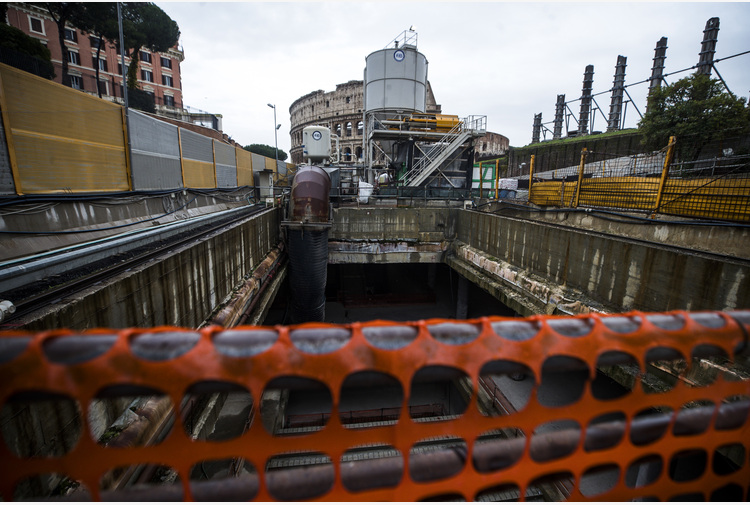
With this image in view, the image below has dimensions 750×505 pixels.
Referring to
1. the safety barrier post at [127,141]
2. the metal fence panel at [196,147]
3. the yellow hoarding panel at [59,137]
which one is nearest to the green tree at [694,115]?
the metal fence panel at [196,147]

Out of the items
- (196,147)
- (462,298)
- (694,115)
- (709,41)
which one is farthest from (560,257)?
(709,41)

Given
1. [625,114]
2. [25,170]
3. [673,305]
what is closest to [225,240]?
[25,170]

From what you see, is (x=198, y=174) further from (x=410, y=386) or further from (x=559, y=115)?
(x=559, y=115)

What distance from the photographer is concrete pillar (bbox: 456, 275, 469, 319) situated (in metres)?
13.5

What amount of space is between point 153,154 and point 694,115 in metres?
32.1

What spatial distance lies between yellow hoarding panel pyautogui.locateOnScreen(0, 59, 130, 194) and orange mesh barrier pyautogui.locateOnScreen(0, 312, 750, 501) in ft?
20.7

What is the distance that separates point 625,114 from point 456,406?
53517 millimetres

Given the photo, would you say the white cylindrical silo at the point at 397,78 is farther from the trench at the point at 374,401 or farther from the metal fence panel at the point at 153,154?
the metal fence panel at the point at 153,154

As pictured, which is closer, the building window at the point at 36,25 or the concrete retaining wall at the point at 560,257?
the concrete retaining wall at the point at 560,257

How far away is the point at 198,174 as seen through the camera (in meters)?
11.9

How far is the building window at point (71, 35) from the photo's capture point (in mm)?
32625

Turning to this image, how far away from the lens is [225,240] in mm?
5758

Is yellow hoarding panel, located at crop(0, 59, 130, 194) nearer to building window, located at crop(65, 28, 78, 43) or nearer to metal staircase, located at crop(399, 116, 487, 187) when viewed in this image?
metal staircase, located at crop(399, 116, 487, 187)

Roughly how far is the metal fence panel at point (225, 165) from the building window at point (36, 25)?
A: 2953 cm
